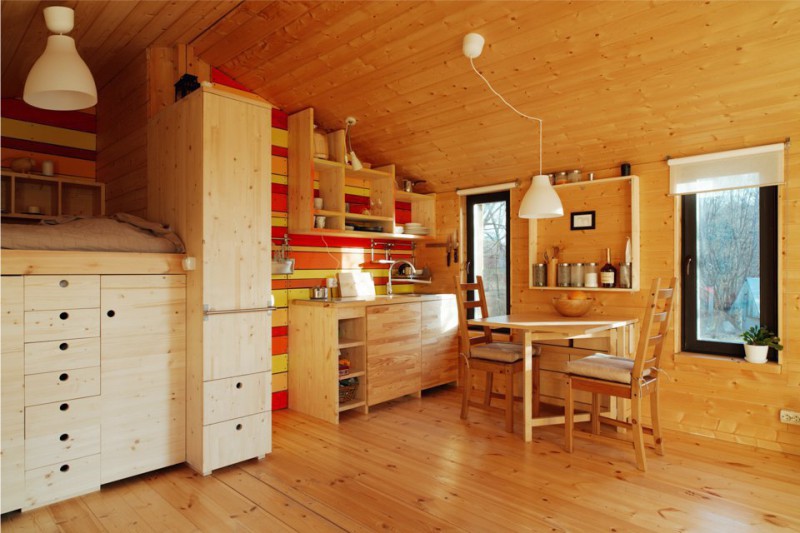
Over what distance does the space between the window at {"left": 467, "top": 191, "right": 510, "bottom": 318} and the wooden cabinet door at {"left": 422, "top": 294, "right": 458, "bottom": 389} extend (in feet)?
1.23

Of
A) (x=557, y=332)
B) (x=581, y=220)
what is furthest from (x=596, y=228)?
(x=557, y=332)

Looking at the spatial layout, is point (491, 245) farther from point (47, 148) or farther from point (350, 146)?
point (47, 148)

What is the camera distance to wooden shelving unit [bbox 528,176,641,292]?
3615mm

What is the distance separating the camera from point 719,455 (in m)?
3.02

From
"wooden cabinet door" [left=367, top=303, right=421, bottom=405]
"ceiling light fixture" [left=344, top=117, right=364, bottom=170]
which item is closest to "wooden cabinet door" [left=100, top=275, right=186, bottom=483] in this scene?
"wooden cabinet door" [left=367, top=303, right=421, bottom=405]

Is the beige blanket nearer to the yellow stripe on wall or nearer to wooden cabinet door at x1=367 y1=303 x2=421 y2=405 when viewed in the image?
the yellow stripe on wall

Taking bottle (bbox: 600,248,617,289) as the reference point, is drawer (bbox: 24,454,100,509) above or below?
below

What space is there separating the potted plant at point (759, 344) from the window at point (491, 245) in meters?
1.81

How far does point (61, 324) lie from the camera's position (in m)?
2.45

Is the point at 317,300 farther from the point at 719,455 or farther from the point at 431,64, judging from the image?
the point at 719,455

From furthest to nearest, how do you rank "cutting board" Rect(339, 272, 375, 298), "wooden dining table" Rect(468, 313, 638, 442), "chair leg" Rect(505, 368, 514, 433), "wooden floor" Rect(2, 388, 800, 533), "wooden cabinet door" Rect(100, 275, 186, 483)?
"cutting board" Rect(339, 272, 375, 298), "chair leg" Rect(505, 368, 514, 433), "wooden dining table" Rect(468, 313, 638, 442), "wooden cabinet door" Rect(100, 275, 186, 483), "wooden floor" Rect(2, 388, 800, 533)

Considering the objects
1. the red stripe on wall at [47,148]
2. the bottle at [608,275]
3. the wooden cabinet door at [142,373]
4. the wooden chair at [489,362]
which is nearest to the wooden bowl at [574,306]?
the bottle at [608,275]

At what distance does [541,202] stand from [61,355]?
270cm

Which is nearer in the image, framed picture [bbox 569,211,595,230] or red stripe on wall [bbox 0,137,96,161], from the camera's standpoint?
red stripe on wall [bbox 0,137,96,161]
